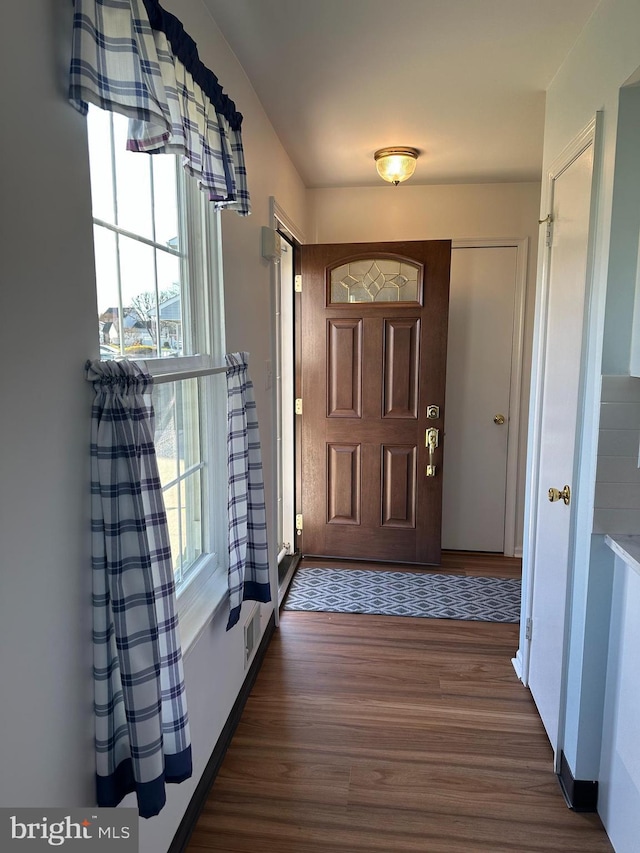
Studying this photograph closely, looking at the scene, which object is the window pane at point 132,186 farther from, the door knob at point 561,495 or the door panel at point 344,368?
the door panel at point 344,368

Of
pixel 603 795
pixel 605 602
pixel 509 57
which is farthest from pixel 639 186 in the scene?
pixel 603 795

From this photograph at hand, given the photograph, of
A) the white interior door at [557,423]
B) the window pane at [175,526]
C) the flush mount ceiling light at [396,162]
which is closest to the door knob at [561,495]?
the white interior door at [557,423]

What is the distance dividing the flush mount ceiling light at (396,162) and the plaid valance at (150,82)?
1.44 m

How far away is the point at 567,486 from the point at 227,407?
3.78 feet

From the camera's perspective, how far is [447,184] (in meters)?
3.39

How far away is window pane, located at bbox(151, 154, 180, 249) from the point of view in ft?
4.80

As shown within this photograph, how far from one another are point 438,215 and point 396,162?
75 centimetres

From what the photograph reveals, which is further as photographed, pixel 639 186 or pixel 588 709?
pixel 588 709

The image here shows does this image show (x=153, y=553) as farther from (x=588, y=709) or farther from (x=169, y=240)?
(x=588, y=709)

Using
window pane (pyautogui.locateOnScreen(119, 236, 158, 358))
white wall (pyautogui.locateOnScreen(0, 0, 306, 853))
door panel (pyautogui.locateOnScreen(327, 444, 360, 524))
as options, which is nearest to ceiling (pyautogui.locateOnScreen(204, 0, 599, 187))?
window pane (pyautogui.locateOnScreen(119, 236, 158, 358))

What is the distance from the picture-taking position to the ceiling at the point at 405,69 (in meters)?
1.62

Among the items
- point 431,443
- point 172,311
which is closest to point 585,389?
point 172,311

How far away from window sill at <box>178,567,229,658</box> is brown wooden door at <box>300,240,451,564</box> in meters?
1.64

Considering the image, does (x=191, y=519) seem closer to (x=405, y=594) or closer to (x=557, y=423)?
(x=557, y=423)
